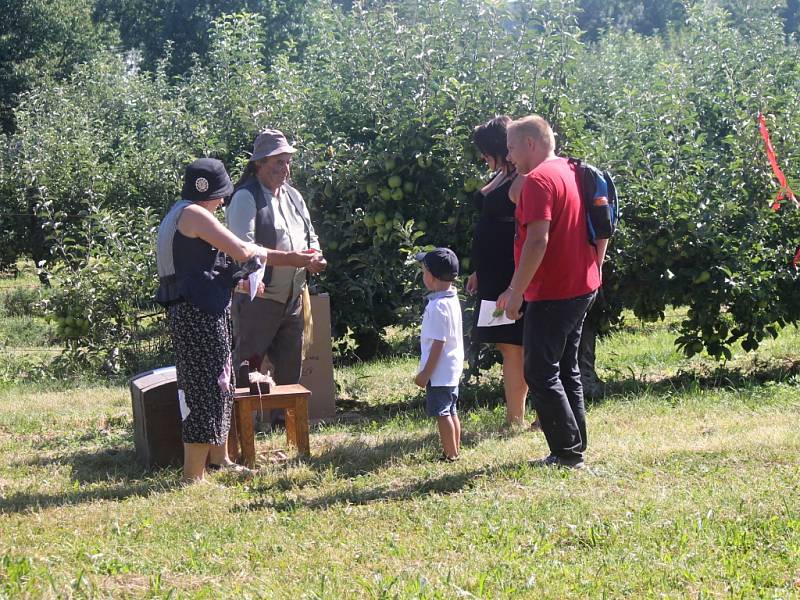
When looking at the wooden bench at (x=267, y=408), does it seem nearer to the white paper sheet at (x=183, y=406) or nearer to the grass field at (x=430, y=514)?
the grass field at (x=430, y=514)

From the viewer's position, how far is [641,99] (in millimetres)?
8398

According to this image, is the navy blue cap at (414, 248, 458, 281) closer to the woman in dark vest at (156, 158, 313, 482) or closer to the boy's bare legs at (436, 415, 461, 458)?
the boy's bare legs at (436, 415, 461, 458)

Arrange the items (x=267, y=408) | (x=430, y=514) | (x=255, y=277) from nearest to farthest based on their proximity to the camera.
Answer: (x=430, y=514) → (x=255, y=277) → (x=267, y=408)

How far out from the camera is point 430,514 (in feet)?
15.2

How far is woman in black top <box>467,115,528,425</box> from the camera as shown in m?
6.03

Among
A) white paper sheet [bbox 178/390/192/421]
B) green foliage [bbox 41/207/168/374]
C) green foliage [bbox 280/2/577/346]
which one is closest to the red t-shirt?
white paper sheet [bbox 178/390/192/421]

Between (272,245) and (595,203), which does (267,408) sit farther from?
(595,203)

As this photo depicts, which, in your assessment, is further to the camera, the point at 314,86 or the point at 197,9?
the point at 197,9

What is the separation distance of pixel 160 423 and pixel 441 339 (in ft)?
5.55

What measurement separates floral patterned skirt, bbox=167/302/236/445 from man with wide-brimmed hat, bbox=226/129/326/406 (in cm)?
79

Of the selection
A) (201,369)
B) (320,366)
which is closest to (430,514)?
(201,369)

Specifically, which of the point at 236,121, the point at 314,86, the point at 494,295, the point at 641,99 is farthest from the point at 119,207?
the point at 494,295

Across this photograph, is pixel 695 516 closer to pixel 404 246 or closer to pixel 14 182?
pixel 404 246

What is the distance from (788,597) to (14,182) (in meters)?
15.2
